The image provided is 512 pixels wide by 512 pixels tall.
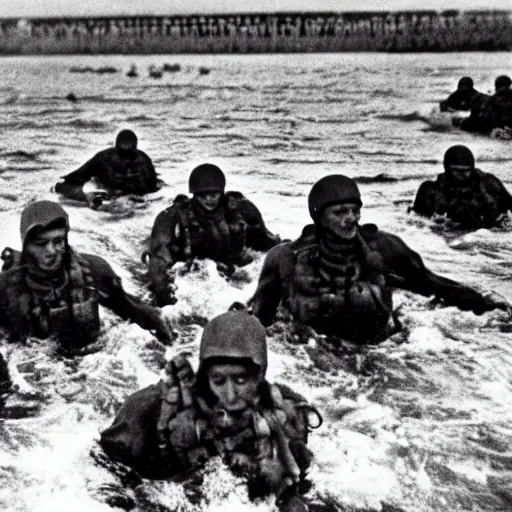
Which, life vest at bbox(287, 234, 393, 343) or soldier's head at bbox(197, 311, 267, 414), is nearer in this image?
soldier's head at bbox(197, 311, 267, 414)

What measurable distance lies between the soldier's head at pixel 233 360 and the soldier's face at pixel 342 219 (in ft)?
7.16

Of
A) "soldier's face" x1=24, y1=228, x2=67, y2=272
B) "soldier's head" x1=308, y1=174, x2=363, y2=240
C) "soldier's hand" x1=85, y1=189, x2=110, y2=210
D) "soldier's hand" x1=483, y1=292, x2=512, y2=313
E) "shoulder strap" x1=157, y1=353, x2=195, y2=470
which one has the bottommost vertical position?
"soldier's hand" x1=85, y1=189, x2=110, y2=210

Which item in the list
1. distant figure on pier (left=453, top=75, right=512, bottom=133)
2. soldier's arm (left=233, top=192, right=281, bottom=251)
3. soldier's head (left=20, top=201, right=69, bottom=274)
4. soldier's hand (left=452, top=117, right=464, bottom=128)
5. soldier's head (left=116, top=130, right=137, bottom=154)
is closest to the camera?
soldier's head (left=20, top=201, right=69, bottom=274)

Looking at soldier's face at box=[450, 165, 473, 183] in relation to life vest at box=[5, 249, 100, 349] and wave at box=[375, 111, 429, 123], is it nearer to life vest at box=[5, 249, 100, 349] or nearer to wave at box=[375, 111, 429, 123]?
life vest at box=[5, 249, 100, 349]

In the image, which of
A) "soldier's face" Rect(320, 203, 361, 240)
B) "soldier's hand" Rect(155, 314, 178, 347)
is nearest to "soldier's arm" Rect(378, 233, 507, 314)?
"soldier's face" Rect(320, 203, 361, 240)

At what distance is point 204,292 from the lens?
8.27 metres

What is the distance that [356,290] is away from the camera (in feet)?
21.3

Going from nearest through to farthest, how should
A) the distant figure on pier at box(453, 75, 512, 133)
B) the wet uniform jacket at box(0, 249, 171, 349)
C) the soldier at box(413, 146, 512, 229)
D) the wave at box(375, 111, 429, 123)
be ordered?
the wet uniform jacket at box(0, 249, 171, 349) < the soldier at box(413, 146, 512, 229) < the distant figure on pier at box(453, 75, 512, 133) < the wave at box(375, 111, 429, 123)

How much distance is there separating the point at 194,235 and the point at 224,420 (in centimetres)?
412

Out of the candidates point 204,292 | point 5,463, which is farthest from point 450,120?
point 5,463

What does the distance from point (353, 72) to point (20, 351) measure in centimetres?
3250

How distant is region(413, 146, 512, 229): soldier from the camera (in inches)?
402

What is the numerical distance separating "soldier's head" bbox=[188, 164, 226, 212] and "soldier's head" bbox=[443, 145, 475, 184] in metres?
3.15

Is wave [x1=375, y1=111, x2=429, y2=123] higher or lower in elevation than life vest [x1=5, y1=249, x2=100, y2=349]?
lower
